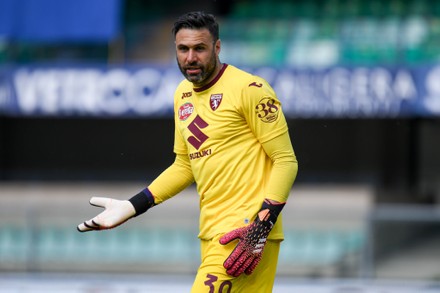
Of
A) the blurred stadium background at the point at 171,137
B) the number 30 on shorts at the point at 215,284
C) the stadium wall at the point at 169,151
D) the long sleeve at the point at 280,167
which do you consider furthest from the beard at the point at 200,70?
the stadium wall at the point at 169,151

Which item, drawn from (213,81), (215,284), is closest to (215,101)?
(213,81)

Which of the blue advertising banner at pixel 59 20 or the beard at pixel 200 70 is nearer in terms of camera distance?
the beard at pixel 200 70

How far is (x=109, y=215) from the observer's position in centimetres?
518

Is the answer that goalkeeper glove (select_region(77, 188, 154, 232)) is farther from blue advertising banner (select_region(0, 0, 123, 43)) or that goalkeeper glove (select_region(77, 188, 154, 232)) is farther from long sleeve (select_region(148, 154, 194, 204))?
blue advertising banner (select_region(0, 0, 123, 43))

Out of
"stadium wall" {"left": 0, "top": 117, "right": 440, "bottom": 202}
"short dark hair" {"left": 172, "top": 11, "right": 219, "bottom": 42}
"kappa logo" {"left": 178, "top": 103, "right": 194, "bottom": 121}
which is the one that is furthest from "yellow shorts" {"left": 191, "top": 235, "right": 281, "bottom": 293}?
"stadium wall" {"left": 0, "top": 117, "right": 440, "bottom": 202}

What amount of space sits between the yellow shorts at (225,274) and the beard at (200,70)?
78 cm

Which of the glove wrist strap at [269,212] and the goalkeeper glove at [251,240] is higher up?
the glove wrist strap at [269,212]

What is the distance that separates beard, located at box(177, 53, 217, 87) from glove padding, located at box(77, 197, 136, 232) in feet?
2.42

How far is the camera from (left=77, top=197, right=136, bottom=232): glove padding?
16.9ft

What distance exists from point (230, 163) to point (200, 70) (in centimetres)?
48

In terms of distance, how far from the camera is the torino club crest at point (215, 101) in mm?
5059

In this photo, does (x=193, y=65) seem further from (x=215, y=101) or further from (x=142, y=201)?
(x=142, y=201)

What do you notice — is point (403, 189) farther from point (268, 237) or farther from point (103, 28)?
point (268, 237)

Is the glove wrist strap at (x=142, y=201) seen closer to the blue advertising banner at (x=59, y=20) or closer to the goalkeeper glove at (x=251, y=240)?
the goalkeeper glove at (x=251, y=240)
